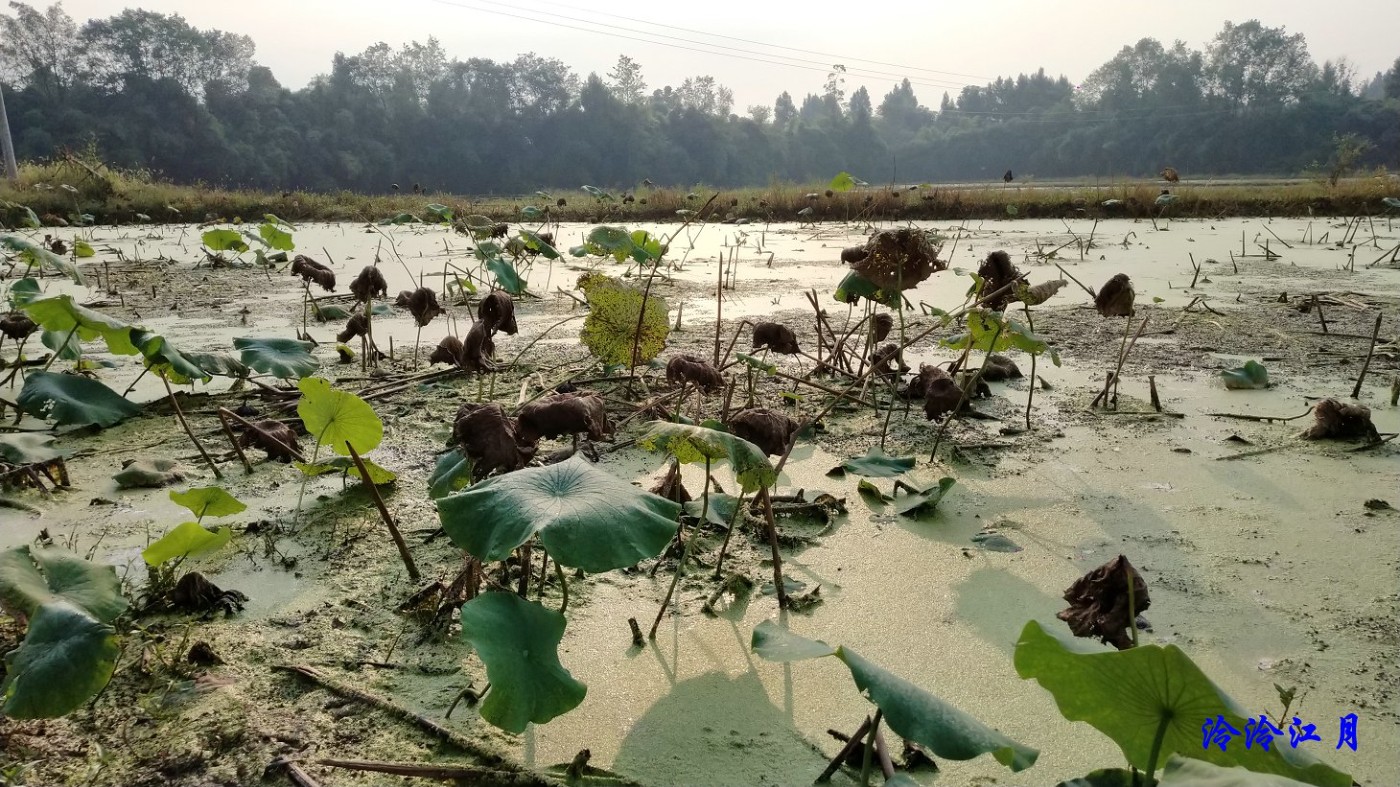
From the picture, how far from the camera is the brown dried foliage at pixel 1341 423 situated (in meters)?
1.77

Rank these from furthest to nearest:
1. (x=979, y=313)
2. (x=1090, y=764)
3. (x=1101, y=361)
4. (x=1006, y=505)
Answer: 1. (x=1101, y=361)
2. (x=979, y=313)
3. (x=1006, y=505)
4. (x=1090, y=764)

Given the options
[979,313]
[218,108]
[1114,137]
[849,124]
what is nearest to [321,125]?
[218,108]

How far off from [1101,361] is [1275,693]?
1919 mm

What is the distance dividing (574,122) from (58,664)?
43373mm

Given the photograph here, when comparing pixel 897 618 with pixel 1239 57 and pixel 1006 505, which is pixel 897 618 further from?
pixel 1239 57

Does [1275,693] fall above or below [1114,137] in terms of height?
below

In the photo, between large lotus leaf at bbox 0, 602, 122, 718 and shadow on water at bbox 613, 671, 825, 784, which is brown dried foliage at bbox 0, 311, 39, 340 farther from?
shadow on water at bbox 613, 671, 825, 784

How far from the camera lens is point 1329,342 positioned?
2867 mm

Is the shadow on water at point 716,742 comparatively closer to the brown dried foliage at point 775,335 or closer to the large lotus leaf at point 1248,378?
A: the brown dried foliage at point 775,335

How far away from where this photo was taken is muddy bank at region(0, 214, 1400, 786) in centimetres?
87

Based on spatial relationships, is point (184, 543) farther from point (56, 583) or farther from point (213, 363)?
point (213, 363)

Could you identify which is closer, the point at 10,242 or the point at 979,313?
the point at 979,313

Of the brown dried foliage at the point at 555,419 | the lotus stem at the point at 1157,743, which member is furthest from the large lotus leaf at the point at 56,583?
the lotus stem at the point at 1157,743

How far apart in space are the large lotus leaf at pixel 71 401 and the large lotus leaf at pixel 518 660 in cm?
146
